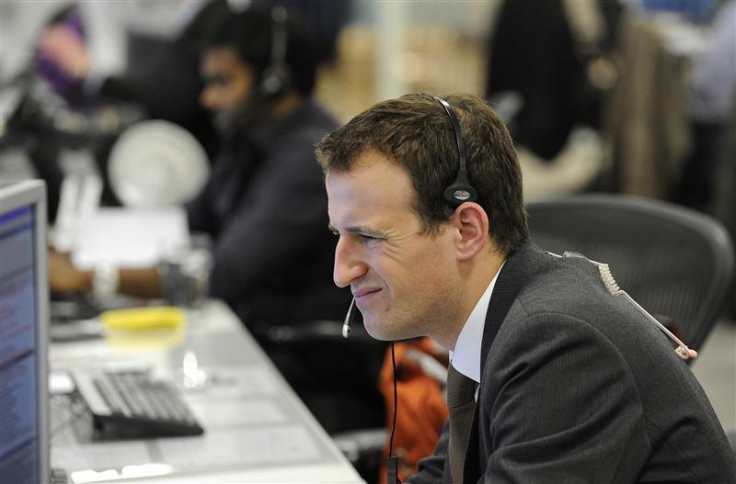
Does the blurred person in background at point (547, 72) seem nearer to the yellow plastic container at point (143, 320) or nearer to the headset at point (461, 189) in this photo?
the yellow plastic container at point (143, 320)

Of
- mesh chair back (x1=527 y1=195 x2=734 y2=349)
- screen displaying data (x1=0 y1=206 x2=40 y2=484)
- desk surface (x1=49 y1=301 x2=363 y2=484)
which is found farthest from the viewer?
mesh chair back (x1=527 y1=195 x2=734 y2=349)

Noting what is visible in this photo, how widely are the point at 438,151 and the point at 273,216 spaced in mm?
1501

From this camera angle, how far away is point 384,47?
5.32m

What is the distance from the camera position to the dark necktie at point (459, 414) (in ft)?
4.20

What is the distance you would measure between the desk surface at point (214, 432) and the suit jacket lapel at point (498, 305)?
1.05 ft

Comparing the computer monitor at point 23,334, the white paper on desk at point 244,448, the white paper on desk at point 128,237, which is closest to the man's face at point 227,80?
the white paper on desk at point 128,237

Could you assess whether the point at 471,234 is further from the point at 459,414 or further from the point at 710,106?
the point at 710,106

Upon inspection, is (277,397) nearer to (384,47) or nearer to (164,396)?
(164,396)

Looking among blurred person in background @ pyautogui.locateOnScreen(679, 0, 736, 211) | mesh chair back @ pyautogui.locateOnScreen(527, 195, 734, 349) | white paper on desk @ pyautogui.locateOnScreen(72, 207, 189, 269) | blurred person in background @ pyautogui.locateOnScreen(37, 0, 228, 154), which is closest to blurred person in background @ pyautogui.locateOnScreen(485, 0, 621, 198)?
blurred person in background @ pyautogui.locateOnScreen(679, 0, 736, 211)

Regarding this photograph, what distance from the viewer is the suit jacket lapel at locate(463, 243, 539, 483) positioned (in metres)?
1.23

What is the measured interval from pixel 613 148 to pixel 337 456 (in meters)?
3.76

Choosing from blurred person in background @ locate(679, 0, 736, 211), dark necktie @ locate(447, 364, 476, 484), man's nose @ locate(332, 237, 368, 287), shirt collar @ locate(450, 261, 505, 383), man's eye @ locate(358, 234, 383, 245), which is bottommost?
blurred person in background @ locate(679, 0, 736, 211)

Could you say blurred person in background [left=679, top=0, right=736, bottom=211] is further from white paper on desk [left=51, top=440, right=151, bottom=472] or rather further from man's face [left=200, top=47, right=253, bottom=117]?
white paper on desk [left=51, top=440, right=151, bottom=472]

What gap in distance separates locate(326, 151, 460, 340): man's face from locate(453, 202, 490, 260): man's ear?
0.01 m
